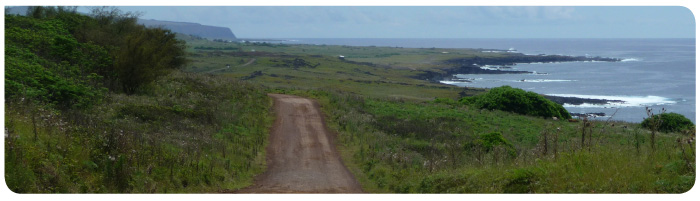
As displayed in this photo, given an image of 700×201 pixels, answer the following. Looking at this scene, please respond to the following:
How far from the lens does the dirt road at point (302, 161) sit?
38.3 feet

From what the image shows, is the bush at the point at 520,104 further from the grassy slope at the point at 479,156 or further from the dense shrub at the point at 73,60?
the dense shrub at the point at 73,60

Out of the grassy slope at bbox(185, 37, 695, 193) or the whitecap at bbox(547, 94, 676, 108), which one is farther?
the whitecap at bbox(547, 94, 676, 108)

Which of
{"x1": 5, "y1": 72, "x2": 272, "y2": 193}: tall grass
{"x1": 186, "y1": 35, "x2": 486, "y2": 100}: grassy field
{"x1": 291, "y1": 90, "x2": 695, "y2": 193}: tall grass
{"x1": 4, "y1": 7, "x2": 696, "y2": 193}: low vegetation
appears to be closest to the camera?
{"x1": 291, "y1": 90, "x2": 695, "y2": 193}: tall grass

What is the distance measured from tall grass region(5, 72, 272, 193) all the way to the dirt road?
0.49m

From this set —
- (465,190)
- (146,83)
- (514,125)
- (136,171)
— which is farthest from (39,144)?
(514,125)

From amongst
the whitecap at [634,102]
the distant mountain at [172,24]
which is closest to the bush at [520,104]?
the distant mountain at [172,24]

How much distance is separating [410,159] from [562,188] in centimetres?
758

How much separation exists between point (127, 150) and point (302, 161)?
557 cm

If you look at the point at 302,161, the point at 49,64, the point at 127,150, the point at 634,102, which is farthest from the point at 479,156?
the point at 634,102

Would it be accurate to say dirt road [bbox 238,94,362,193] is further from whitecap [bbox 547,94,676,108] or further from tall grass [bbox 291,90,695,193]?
whitecap [bbox 547,94,676,108]

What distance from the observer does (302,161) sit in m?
15.5

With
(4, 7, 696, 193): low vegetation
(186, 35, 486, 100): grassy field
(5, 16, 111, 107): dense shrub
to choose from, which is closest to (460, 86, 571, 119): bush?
(4, 7, 696, 193): low vegetation

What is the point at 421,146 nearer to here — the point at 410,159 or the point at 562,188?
the point at 410,159

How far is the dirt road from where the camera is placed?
11.7 metres
